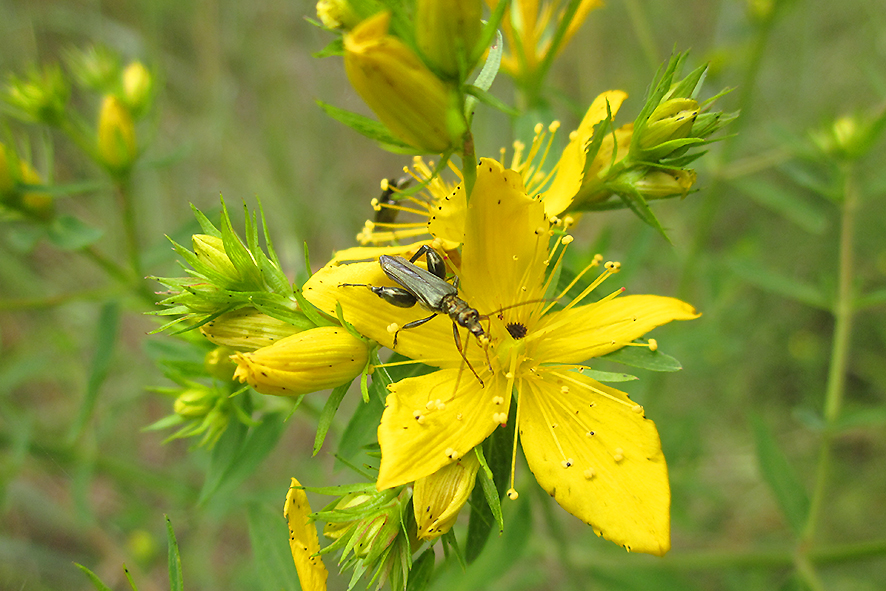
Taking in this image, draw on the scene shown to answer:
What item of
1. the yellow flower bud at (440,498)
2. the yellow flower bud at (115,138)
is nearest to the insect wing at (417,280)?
the yellow flower bud at (440,498)

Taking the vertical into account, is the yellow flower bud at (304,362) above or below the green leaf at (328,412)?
above

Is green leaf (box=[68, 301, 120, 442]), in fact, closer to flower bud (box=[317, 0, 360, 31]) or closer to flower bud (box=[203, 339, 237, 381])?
flower bud (box=[203, 339, 237, 381])

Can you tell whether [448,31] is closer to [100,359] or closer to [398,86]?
[398,86]

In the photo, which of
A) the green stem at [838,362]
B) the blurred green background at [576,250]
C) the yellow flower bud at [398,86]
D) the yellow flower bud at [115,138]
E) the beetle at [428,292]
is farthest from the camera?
the blurred green background at [576,250]

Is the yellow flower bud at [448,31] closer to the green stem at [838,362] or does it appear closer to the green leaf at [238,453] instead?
the green leaf at [238,453]

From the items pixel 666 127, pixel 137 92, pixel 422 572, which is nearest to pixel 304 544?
pixel 422 572

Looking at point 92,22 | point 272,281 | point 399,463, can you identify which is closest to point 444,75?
point 272,281

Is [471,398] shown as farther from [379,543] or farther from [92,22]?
[92,22]

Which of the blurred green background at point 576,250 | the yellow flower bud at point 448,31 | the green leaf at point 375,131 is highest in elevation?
the yellow flower bud at point 448,31
